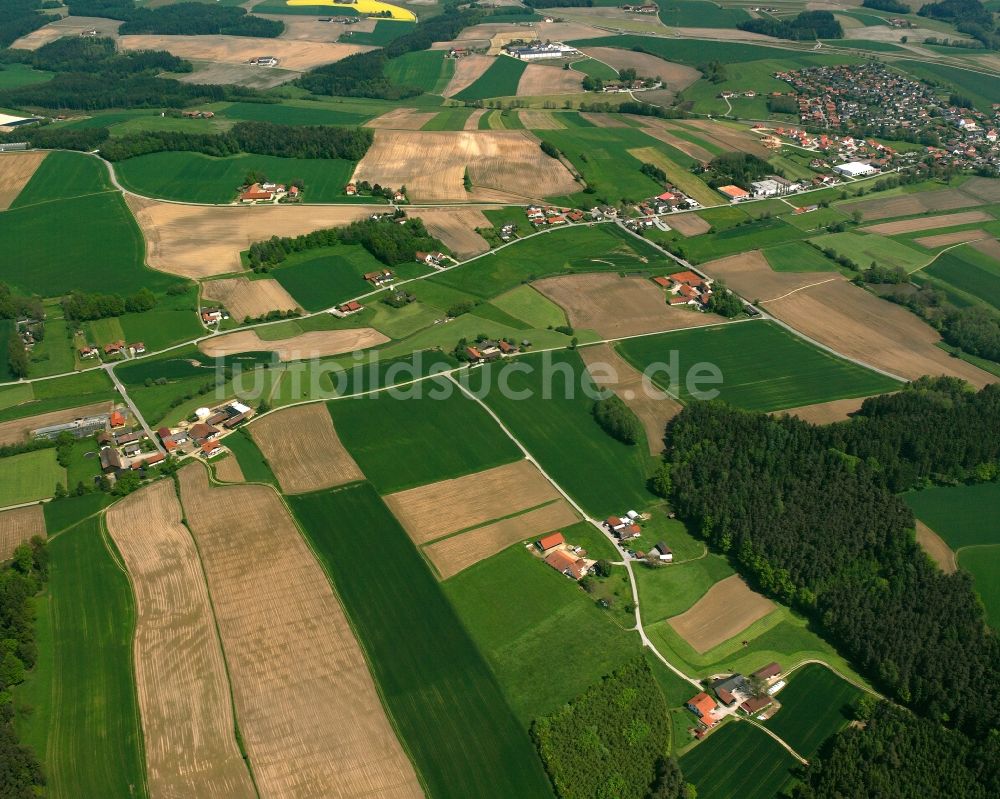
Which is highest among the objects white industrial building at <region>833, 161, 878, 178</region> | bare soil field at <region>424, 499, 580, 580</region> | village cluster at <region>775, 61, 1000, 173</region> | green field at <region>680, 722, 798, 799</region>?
village cluster at <region>775, 61, 1000, 173</region>

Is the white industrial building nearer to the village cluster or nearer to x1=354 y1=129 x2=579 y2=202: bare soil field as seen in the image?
the village cluster

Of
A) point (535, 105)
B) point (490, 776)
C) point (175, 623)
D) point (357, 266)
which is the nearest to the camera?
point (490, 776)

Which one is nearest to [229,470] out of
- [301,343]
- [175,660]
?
[175,660]

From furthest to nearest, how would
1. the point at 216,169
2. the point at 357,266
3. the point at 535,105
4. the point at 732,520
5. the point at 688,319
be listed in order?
the point at 535,105, the point at 216,169, the point at 357,266, the point at 688,319, the point at 732,520

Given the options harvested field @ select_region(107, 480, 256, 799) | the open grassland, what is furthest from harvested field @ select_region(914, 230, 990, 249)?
the open grassland

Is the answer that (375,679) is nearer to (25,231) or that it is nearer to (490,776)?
(490,776)

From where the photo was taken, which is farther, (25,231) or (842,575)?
(25,231)

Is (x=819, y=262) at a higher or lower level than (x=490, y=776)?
higher

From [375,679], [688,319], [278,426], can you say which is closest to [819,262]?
[688,319]
